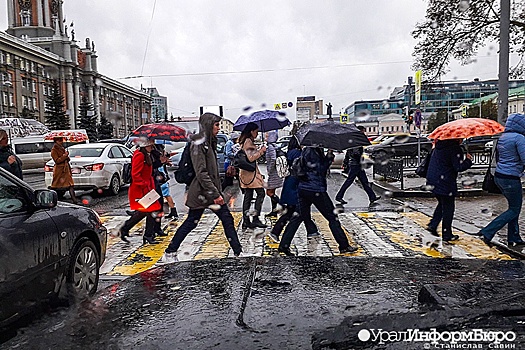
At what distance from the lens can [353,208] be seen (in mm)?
11602

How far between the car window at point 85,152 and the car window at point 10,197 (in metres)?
10.7

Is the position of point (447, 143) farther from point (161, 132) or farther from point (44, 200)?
point (44, 200)

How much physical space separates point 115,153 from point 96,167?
120 cm

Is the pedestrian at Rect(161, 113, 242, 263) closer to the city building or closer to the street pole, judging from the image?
the street pole

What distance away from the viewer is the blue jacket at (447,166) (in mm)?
7480

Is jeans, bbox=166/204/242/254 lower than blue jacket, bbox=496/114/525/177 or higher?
lower

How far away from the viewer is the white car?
45.8ft

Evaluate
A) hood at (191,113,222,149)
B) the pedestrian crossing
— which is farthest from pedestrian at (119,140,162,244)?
hood at (191,113,222,149)

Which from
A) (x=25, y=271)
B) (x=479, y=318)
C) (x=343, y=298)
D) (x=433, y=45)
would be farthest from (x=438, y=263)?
(x=433, y=45)

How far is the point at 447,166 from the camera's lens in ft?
24.8

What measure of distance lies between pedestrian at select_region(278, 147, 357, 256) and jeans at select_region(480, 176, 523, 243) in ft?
7.08

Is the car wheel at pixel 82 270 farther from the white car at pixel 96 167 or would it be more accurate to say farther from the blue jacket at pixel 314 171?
the white car at pixel 96 167

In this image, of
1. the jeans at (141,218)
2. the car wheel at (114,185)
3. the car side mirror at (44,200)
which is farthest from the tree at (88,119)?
the car side mirror at (44,200)

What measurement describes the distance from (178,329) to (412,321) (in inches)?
37.7
